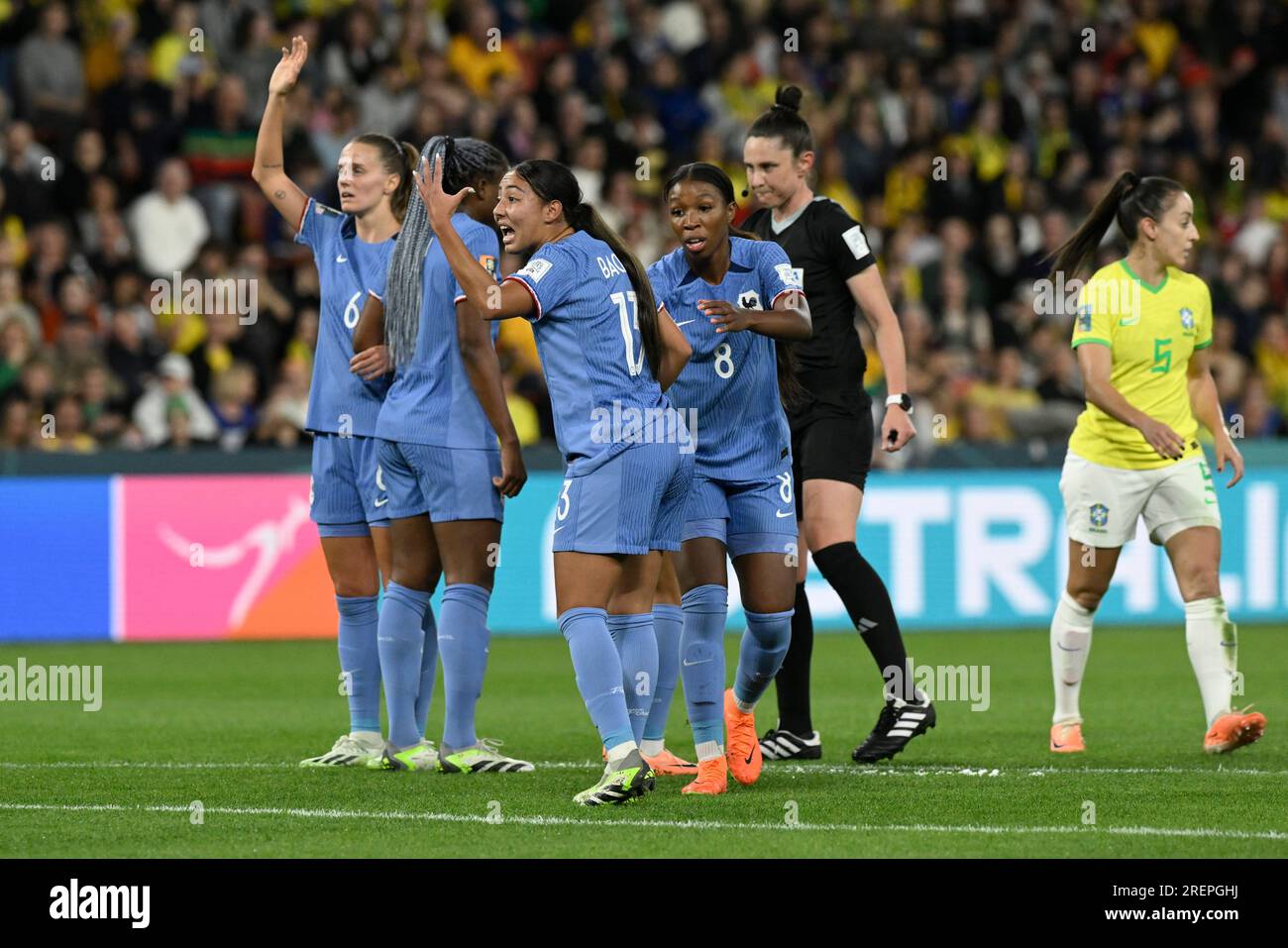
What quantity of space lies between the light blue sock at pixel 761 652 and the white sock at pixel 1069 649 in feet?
5.14

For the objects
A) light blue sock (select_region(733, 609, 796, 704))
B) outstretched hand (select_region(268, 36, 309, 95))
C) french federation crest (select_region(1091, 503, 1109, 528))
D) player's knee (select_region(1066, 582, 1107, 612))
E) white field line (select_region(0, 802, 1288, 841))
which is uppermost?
outstretched hand (select_region(268, 36, 309, 95))

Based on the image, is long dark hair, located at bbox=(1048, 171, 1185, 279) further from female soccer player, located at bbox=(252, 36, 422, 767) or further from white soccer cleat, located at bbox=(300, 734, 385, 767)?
white soccer cleat, located at bbox=(300, 734, 385, 767)

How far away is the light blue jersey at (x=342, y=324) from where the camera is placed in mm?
7395

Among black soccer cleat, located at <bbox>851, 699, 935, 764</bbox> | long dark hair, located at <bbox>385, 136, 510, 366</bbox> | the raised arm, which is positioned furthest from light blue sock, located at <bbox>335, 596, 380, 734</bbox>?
black soccer cleat, located at <bbox>851, 699, 935, 764</bbox>

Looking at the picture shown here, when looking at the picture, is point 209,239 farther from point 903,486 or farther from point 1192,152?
point 1192,152

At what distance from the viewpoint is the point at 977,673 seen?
10938 mm

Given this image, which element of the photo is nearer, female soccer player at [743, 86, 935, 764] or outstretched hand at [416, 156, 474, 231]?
outstretched hand at [416, 156, 474, 231]

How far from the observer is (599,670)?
6.11 m

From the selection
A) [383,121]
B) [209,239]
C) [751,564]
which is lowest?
[751,564]

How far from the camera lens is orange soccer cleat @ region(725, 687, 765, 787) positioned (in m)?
6.71

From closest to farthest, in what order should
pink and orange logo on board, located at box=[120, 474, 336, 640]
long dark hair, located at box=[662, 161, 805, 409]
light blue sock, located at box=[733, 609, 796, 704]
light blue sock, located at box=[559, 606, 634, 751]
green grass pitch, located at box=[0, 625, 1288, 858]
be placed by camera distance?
green grass pitch, located at box=[0, 625, 1288, 858]
light blue sock, located at box=[559, 606, 634, 751]
long dark hair, located at box=[662, 161, 805, 409]
light blue sock, located at box=[733, 609, 796, 704]
pink and orange logo on board, located at box=[120, 474, 336, 640]

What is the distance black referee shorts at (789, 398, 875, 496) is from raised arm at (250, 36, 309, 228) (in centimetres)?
204

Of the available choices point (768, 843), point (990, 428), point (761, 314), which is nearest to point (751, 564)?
point (761, 314)

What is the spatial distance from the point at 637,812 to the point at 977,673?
5.19 m
